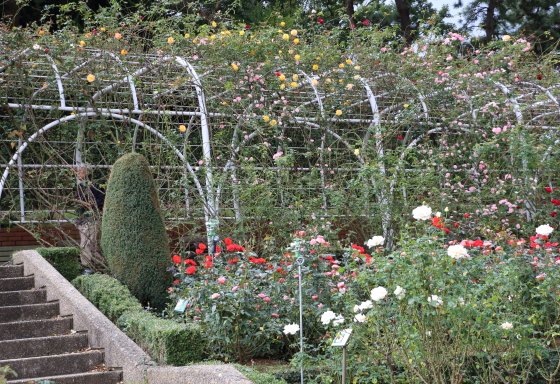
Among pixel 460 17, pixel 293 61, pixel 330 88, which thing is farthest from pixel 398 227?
pixel 460 17

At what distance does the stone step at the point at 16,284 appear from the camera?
716cm

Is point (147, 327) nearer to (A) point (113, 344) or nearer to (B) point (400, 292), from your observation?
(A) point (113, 344)

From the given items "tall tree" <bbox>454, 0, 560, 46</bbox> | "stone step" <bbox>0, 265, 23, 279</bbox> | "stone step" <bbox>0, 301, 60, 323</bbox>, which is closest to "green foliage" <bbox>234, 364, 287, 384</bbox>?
"stone step" <bbox>0, 301, 60, 323</bbox>

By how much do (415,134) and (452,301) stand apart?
5.99m

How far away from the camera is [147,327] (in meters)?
5.22

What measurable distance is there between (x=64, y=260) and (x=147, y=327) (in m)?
2.80

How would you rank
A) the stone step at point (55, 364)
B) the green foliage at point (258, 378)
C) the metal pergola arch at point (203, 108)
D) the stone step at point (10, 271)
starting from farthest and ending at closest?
the metal pergola arch at point (203, 108) → the stone step at point (10, 271) → the stone step at point (55, 364) → the green foliage at point (258, 378)

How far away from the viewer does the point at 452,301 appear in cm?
373

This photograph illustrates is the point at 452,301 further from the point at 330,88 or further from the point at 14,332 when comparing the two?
the point at 330,88

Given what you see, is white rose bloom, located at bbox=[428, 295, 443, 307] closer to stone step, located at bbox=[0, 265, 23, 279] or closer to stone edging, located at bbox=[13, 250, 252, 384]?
stone edging, located at bbox=[13, 250, 252, 384]

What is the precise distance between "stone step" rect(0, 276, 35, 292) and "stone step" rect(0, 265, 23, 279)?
276mm

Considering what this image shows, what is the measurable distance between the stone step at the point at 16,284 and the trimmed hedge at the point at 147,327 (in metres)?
0.74

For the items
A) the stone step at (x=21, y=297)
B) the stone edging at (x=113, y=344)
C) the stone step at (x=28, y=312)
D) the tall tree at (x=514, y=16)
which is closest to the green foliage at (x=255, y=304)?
the stone edging at (x=113, y=344)

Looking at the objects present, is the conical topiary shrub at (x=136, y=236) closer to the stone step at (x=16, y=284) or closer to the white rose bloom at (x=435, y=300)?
the stone step at (x=16, y=284)
